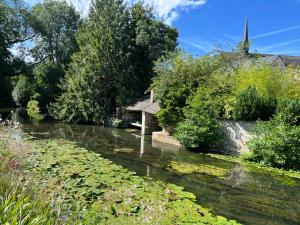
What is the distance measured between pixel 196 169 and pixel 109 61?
2186 cm

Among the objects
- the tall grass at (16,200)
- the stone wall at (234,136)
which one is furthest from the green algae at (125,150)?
the tall grass at (16,200)

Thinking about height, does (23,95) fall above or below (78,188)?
above

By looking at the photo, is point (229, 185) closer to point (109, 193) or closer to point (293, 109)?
point (109, 193)

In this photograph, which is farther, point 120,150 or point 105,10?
point 105,10

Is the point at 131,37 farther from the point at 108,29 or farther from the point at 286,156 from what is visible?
the point at 286,156

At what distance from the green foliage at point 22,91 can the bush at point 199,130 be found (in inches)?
1546

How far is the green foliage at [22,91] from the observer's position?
5272cm

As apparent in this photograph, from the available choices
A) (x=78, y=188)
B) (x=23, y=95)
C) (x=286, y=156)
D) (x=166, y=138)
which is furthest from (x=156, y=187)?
(x=23, y=95)

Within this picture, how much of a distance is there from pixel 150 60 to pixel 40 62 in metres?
19.1

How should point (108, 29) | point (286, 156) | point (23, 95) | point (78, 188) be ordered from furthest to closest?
point (23, 95), point (108, 29), point (286, 156), point (78, 188)

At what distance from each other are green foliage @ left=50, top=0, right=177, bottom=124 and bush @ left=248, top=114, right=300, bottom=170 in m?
19.4

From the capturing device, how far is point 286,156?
52.0 ft

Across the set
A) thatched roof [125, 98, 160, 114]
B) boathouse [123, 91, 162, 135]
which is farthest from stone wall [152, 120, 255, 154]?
thatched roof [125, 98, 160, 114]

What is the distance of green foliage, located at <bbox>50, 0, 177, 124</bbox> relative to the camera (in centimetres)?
3338
